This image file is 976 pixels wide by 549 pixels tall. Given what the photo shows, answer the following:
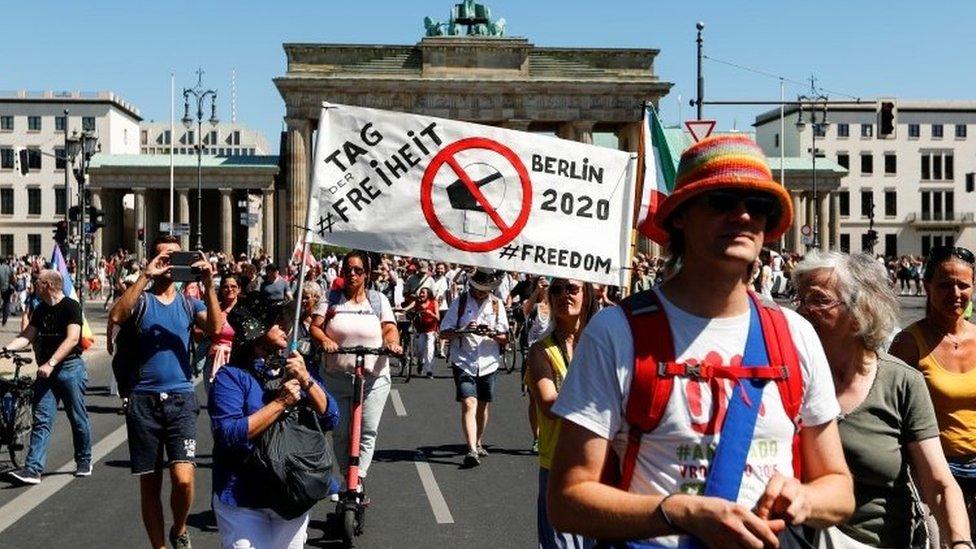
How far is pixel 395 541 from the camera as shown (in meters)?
8.11

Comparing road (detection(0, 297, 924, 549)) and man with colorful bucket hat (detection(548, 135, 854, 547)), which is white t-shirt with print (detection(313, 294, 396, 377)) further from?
man with colorful bucket hat (detection(548, 135, 854, 547))

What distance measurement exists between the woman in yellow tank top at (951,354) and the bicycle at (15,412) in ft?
25.8

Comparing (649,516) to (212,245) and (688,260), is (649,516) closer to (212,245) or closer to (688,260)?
(688,260)

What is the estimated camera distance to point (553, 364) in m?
5.75

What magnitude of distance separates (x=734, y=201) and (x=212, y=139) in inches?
6792

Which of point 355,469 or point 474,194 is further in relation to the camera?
point 355,469

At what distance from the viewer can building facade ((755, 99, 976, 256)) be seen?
105938mm

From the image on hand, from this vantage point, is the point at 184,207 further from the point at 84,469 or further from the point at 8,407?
the point at 84,469

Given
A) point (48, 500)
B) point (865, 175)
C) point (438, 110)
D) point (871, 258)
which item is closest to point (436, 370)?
point (48, 500)

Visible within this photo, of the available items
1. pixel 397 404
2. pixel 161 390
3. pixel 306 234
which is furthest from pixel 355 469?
pixel 397 404

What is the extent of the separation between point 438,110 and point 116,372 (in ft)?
255

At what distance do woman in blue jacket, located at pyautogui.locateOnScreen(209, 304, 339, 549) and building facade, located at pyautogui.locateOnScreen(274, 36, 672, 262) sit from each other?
7840cm

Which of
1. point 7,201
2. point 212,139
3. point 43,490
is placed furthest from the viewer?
point 212,139

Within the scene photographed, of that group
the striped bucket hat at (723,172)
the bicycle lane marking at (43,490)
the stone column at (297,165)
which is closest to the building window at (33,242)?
the stone column at (297,165)
